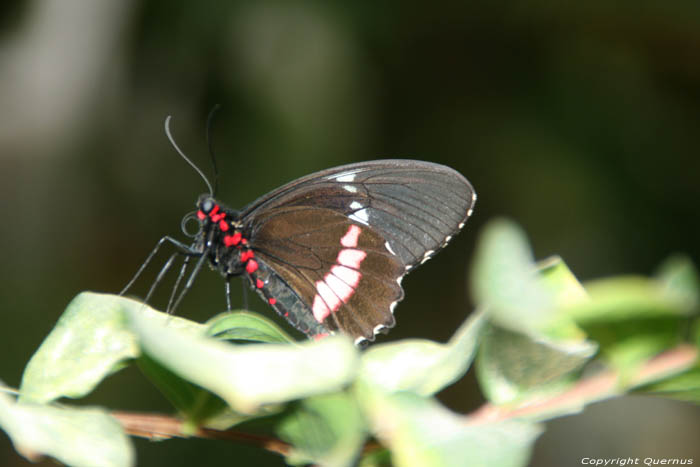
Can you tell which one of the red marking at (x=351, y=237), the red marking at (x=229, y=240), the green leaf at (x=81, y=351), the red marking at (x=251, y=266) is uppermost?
the red marking at (x=351, y=237)

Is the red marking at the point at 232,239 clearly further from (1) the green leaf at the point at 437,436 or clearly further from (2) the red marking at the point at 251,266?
(1) the green leaf at the point at 437,436

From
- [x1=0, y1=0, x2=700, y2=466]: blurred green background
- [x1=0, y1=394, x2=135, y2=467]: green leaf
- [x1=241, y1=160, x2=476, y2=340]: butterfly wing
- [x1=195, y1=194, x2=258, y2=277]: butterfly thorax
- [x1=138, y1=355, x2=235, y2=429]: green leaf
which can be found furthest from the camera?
[x1=0, y1=0, x2=700, y2=466]: blurred green background

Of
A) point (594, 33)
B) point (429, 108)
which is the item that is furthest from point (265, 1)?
point (594, 33)

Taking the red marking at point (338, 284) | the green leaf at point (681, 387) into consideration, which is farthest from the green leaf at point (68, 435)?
the red marking at point (338, 284)

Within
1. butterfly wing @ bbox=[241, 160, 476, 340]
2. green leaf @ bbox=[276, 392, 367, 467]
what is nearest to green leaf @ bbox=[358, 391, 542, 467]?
green leaf @ bbox=[276, 392, 367, 467]

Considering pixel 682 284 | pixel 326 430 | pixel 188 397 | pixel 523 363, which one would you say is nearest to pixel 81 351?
pixel 188 397

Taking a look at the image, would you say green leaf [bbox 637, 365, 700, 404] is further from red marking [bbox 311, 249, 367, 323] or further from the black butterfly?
red marking [bbox 311, 249, 367, 323]

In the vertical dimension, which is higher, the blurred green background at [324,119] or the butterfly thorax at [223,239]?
the blurred green background at [324,119]
